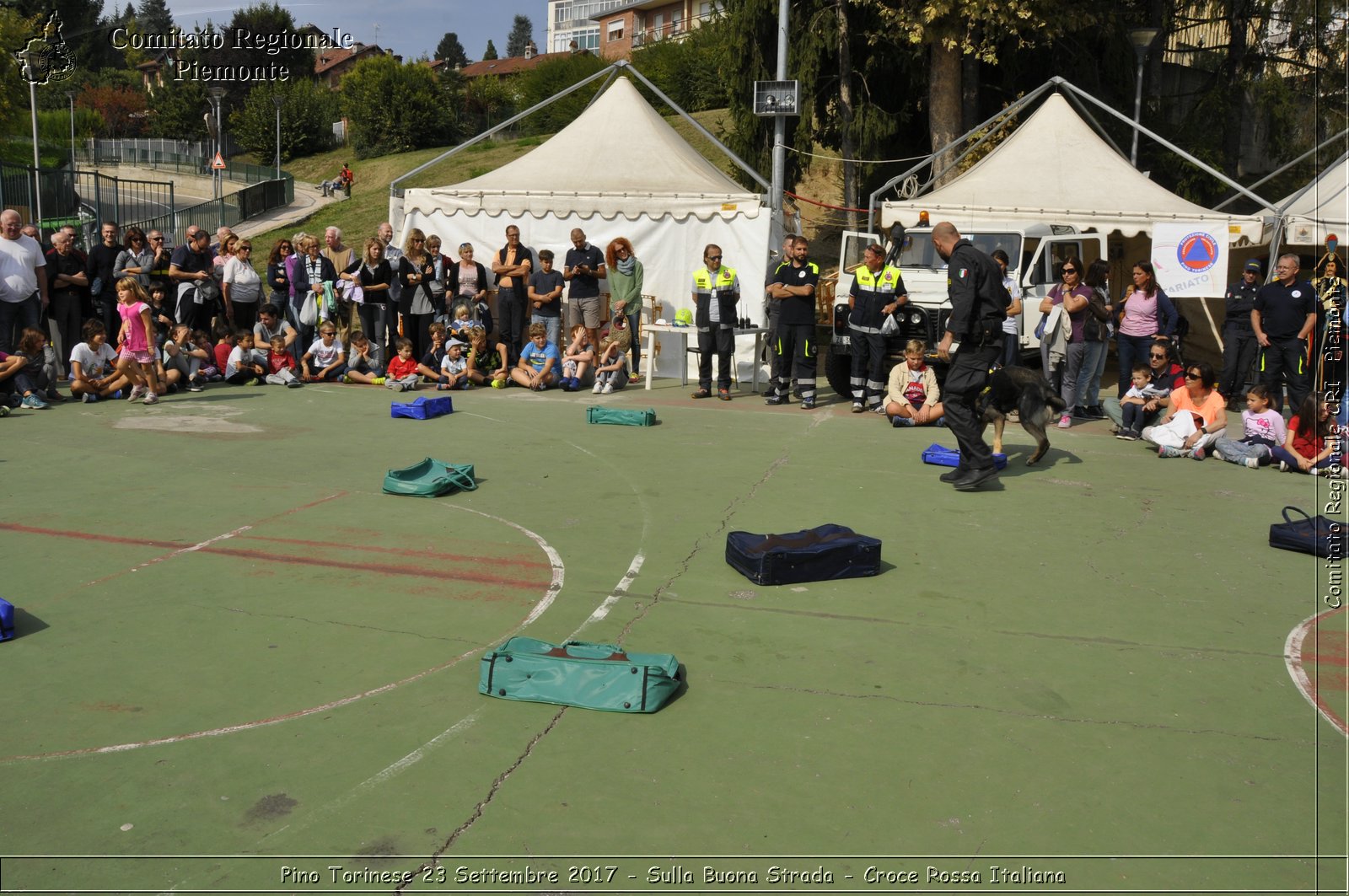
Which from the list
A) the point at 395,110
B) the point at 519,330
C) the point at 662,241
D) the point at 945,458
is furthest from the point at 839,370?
the point at 395,110

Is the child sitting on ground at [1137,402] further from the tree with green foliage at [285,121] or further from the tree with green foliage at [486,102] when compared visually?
the tree with green foliage at [285,121]

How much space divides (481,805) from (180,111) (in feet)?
264

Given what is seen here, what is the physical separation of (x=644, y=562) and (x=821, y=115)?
21004mm

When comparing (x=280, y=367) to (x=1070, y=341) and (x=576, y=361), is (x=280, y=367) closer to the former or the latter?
(x=576, y=361)

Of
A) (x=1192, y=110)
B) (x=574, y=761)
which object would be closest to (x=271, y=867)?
(x=574, y=761)

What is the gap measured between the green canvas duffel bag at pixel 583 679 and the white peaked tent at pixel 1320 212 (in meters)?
13.5

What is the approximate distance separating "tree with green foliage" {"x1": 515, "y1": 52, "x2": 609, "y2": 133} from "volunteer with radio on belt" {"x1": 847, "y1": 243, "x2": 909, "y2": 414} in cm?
4538

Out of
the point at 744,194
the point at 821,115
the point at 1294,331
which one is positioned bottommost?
the point at 1294,331

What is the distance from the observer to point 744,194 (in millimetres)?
16219

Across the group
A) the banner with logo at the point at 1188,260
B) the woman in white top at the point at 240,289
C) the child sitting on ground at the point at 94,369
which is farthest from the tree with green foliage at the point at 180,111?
the banner with logo at the point at 1188,260

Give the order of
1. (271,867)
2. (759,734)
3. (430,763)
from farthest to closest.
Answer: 1. (759,734)
2. (430,763)
3. (271,867)

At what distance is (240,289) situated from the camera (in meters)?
15.6

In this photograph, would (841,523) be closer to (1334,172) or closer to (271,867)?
(271,867)

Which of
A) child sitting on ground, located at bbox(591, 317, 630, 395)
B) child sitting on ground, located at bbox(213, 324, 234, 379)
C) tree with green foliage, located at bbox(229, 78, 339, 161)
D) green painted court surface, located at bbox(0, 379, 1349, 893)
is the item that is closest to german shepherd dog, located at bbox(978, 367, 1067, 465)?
green painted court surface, located at bbox(0, 379, 1349, 893)
